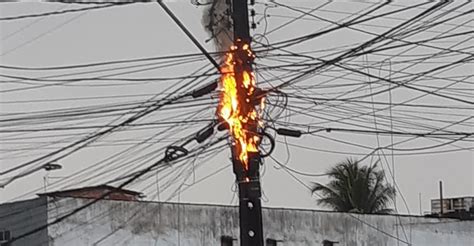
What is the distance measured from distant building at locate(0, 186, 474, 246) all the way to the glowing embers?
4473mm

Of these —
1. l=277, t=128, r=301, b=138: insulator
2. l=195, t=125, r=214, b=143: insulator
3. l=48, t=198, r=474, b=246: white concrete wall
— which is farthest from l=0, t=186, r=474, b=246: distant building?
l=277, t=128, r=301, b=138: insulator

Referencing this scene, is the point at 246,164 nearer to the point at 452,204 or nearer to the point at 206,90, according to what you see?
the point at 206,90

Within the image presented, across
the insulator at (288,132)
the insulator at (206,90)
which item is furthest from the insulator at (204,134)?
the insulator at (288,132)

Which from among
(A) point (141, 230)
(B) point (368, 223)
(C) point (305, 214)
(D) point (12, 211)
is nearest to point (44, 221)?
(D) point (12, 211)

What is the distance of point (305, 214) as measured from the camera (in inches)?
968

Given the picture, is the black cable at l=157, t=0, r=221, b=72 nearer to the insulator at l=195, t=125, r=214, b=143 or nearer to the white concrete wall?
the insulator at l=195, t=125, r=214, b=143

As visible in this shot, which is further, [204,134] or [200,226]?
[200,226]

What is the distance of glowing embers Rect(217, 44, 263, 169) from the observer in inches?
526

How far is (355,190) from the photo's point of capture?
3073 centimetres

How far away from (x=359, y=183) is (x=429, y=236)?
3.35 meters

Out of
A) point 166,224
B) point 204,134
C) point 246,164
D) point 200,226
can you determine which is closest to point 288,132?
point 204,134

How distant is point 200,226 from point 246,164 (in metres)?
9.29

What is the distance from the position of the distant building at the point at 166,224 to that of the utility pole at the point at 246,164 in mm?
4711

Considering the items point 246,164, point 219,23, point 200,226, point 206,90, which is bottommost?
point 200,226
